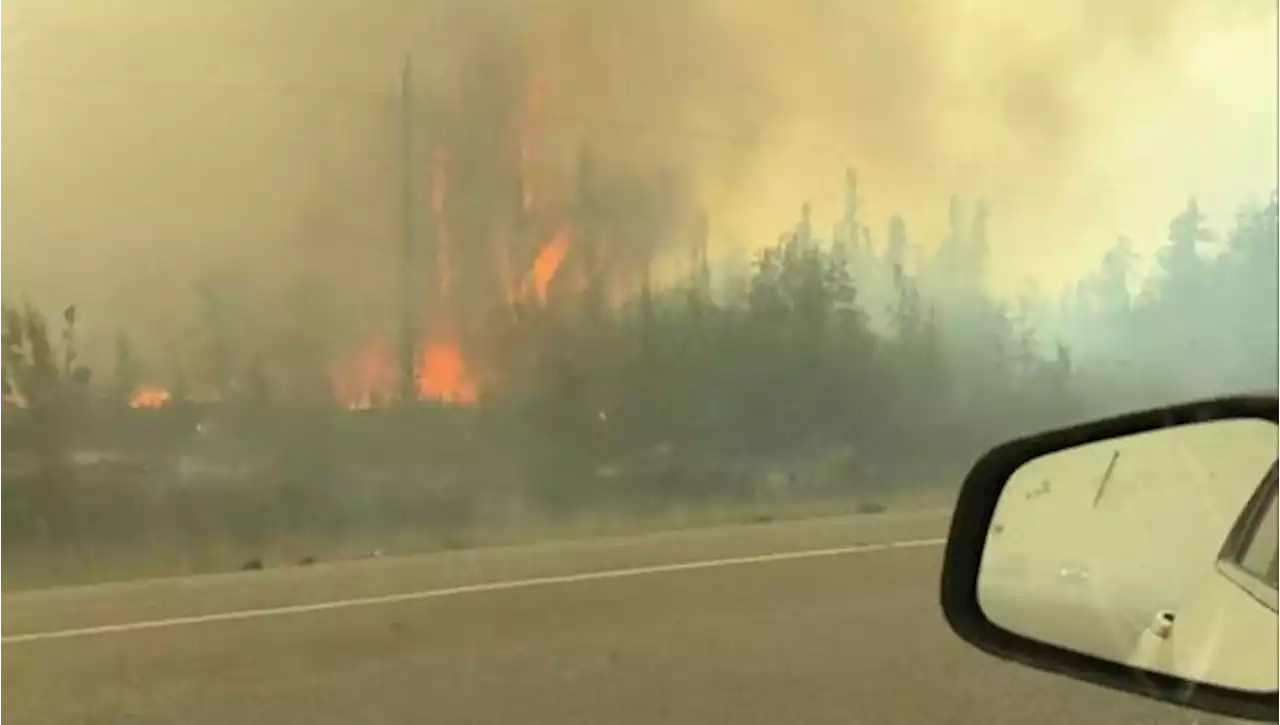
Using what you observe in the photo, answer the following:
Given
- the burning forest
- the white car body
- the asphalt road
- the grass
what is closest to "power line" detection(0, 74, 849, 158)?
the burning forest

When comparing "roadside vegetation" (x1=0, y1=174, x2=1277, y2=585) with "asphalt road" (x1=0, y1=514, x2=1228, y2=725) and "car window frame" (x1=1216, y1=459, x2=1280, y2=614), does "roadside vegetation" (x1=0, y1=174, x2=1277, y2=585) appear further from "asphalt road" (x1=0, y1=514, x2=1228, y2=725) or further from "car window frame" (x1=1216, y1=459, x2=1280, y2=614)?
"car window frame" (x1=1216, y1=459, x2=1280, y2=614)

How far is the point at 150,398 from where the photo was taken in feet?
18.4

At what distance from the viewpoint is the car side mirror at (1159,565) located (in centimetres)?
181

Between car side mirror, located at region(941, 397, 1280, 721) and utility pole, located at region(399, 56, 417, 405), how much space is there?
430 cm

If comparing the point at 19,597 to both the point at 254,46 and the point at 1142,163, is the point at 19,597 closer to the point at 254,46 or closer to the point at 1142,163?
the point at 254,46

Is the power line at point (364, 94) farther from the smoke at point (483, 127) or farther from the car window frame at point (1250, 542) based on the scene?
the car window frame at point (1250, 542)

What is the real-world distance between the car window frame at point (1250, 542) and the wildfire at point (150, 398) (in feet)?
14.3

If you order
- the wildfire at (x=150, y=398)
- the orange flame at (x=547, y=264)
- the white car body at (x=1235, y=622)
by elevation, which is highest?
the orange flame at (x=547, y=264)

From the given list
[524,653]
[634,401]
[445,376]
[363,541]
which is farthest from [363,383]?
[524,653]

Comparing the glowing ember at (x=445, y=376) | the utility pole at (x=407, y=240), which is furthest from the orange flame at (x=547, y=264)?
the utility pole at (x=407, y=240)

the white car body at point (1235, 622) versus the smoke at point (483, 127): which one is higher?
the smoke at point (483, 127)

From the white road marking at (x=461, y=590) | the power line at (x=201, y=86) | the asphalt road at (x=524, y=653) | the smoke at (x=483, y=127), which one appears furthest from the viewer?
the smoke at (x=483, y=127)

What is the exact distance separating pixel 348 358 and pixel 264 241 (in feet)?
2.01

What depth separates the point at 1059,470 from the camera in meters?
2.24
